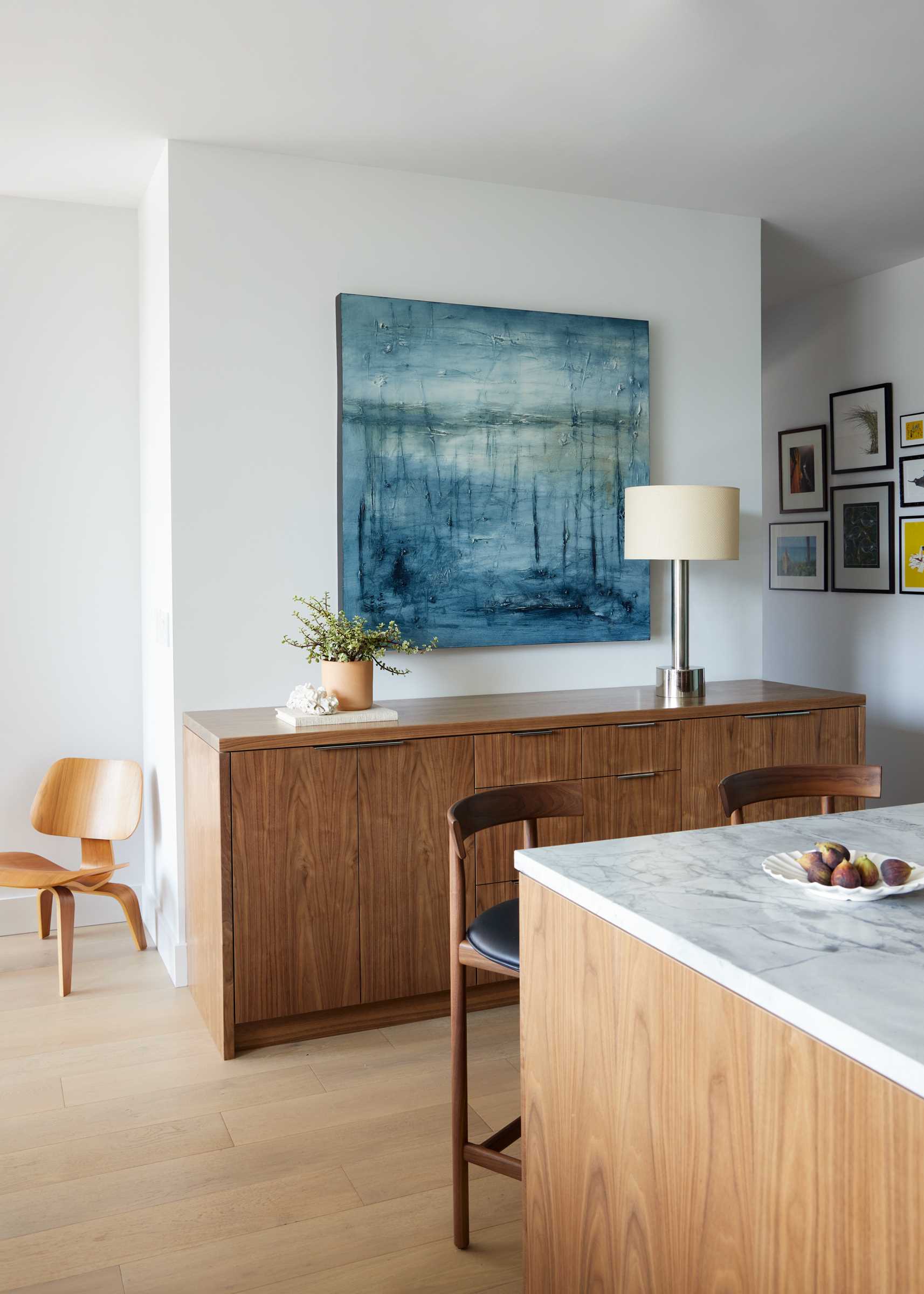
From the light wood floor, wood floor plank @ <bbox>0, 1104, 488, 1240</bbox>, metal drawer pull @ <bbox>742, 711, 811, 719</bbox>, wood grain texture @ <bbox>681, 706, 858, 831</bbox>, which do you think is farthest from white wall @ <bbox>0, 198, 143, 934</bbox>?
metal drawer pull @ <bbox>742, 711, 811, 719</bbox>

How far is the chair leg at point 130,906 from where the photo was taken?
3701 millimetres

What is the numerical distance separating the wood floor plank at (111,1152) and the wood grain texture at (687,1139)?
1.04m

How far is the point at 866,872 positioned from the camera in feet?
4.95

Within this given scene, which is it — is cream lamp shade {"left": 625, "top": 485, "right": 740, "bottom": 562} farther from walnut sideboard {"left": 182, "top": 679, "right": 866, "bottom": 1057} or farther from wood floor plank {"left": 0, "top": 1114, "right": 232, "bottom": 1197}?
wood floor plank {"left": 0, "top": 1114, "right": 232, "bottom": 1197}

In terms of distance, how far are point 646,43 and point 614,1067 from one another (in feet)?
8.34

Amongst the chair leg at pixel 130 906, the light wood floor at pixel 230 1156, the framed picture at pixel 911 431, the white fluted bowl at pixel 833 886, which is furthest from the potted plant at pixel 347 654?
the framed picture at pixel 911 431

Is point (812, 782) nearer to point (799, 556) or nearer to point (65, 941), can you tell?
point (65, 941)

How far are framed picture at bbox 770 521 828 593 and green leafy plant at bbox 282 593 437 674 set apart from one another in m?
2.73

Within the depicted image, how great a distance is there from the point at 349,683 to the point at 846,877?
195 cm

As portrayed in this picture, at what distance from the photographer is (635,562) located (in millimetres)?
3955

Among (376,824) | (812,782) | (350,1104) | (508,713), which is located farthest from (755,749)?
(350,1104)

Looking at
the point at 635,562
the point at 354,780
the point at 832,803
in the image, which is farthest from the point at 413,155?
the point at 832,803

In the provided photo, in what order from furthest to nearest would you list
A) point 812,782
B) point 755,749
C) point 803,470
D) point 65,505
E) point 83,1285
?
point 803,470 → point 65,505 → point 755,749 → point 812,782 → point 83,1285

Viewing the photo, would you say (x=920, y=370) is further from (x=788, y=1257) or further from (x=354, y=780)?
(x=788, y=1257)
